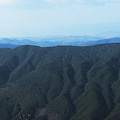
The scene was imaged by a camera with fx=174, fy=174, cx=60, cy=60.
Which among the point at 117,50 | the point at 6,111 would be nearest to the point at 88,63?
the point at 117,50

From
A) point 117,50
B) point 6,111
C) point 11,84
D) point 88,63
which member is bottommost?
point 6,111

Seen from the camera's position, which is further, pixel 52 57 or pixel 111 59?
pixel 52 57

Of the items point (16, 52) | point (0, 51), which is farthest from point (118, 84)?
point (0, 51)

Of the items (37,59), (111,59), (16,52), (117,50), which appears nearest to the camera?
(111,59)

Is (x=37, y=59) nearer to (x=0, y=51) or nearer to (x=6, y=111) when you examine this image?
(x=0, y=51)

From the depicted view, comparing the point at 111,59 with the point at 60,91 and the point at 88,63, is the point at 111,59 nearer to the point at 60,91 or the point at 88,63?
the point at 88,63

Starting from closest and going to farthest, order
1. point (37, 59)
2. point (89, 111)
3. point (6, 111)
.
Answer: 1. point (89, 111)
2. point (6, 111)
3. point (37, 59)

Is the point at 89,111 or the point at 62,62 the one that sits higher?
the point at 62,62
